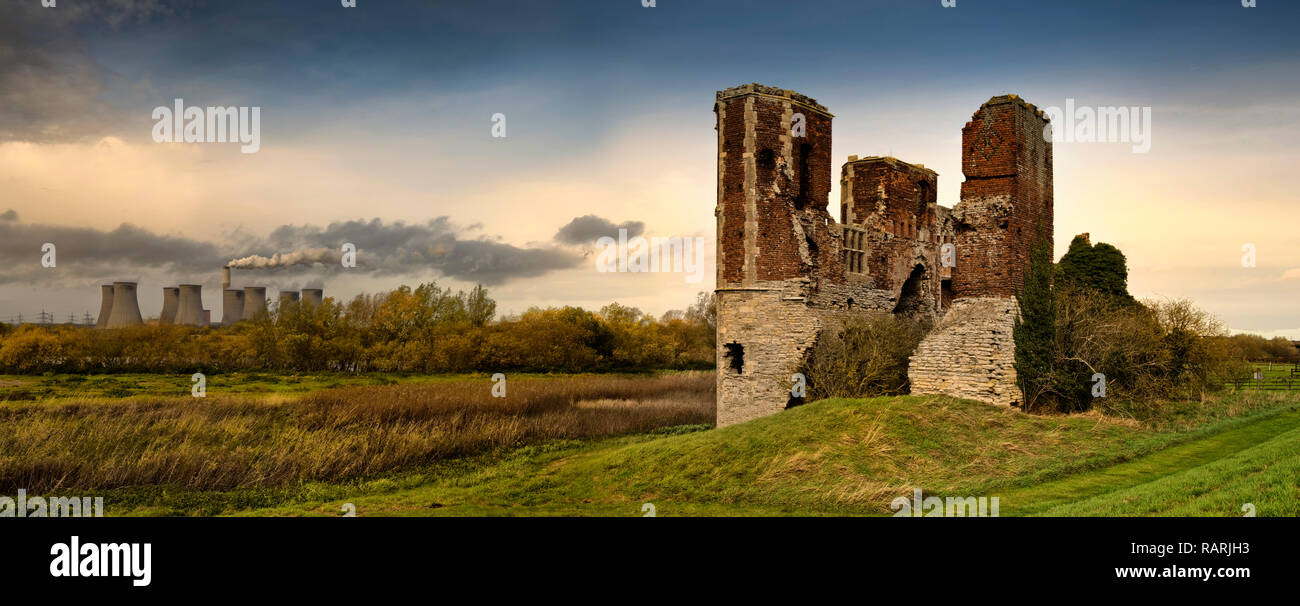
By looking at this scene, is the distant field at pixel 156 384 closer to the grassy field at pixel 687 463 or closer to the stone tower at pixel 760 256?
the grassy field at pixel 687 463

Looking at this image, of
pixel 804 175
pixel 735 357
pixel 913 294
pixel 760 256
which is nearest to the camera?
pixel 760 256

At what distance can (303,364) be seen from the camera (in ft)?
136

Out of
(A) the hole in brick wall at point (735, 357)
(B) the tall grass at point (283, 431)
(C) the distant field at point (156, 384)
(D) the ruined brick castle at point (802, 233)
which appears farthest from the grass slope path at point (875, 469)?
(C) the distant field at point (156, 384)

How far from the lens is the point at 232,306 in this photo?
201ft

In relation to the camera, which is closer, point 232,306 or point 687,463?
point 687,463

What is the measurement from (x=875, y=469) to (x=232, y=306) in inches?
2468

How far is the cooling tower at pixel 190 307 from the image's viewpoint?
60125 millimetres

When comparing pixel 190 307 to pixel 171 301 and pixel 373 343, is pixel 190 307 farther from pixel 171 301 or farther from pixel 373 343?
pixel 373 343

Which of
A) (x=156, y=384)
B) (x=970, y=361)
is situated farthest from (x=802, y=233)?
(x=156, y=384)

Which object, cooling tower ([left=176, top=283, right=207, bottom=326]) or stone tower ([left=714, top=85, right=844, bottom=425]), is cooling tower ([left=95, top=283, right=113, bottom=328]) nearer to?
cooling tower ([left=176, top=283, right=207, bottom=326])

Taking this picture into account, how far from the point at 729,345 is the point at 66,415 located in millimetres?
18989

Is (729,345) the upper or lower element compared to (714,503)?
upper
